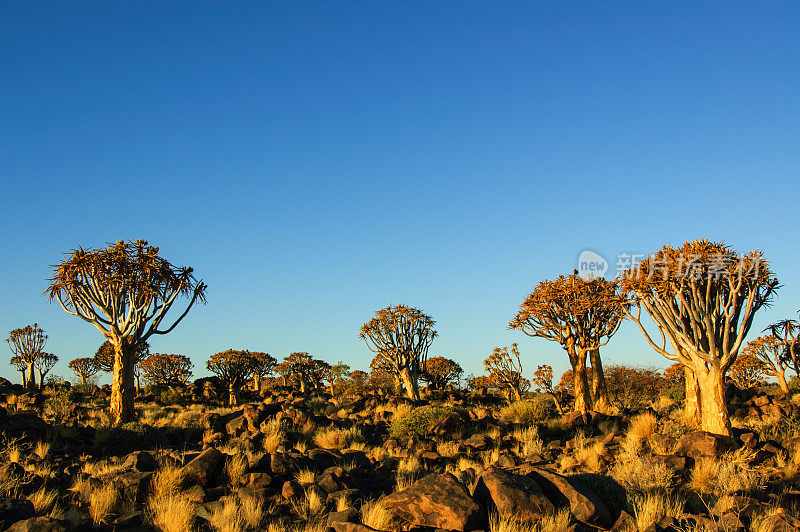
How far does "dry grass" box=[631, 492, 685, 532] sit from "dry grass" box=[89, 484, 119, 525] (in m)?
6.68

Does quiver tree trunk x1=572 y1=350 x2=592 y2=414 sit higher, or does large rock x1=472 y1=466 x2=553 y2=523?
quiver tree trunk x1=572 y1=350 x2=592 y2=414

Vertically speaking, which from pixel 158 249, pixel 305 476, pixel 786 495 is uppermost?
pixel 158 249

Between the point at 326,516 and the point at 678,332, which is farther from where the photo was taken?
the point at 678,332

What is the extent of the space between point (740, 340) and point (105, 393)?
92.7 feet

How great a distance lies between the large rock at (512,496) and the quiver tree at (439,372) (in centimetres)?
2957

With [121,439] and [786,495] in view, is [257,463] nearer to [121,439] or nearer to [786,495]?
[121,439]

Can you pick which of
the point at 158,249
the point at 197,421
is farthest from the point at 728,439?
A: the point at 158,249

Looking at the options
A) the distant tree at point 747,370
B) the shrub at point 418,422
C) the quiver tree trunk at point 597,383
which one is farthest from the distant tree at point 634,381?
the shrub at point 418,422

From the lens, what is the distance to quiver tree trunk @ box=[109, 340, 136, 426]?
54.6 ft

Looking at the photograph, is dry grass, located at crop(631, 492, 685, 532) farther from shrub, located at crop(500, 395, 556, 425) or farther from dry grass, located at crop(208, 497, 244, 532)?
shrub, located at crop(500, 395, 556, 425)

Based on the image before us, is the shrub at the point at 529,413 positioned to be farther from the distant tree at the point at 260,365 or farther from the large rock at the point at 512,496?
the distant tree at the point at 260,365

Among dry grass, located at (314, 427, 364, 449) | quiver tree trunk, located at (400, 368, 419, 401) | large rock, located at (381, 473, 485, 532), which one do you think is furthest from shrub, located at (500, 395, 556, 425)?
large rock, located at (381, 473, 485, 532)

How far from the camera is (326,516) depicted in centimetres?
719

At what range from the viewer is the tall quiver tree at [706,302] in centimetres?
1288
